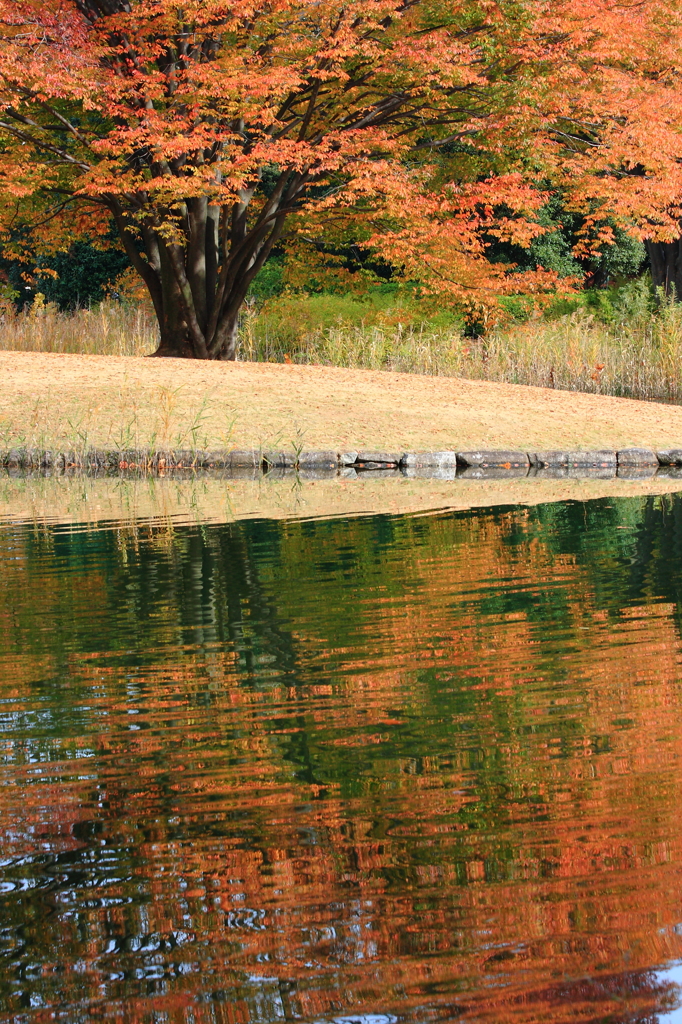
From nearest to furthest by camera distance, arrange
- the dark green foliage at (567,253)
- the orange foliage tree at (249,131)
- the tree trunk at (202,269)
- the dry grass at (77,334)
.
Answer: the orange foliage tree at (249,131), the tree trunk at (202,269), the dry grass at (77,334), the dark green foliage at (567,253)

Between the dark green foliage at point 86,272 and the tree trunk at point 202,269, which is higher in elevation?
the dark green foliage at point 86,272

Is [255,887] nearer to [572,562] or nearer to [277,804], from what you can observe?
[277,804]

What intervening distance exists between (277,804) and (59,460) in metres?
12.1

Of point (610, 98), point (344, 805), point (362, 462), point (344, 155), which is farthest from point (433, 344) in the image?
point (344, 805)

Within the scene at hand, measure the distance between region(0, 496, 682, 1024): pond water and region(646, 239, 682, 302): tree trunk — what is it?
2202 cm

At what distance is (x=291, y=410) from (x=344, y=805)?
1343 centimetres

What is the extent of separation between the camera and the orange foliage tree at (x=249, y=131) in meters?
18.1

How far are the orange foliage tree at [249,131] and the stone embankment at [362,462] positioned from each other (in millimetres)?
5498

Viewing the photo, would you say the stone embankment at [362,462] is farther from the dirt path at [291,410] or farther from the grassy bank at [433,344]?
the grassy bank at [433,344]

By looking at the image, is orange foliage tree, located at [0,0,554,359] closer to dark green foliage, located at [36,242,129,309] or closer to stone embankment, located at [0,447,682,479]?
stone embankment, located at [0,447,682,479]

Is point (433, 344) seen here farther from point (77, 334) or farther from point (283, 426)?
point (283, 426)

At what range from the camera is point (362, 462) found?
14758mm

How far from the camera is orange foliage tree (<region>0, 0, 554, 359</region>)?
1812 centimetres

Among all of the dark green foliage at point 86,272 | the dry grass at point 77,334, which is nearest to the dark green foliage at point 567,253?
the dark green foliage at point 86,272
